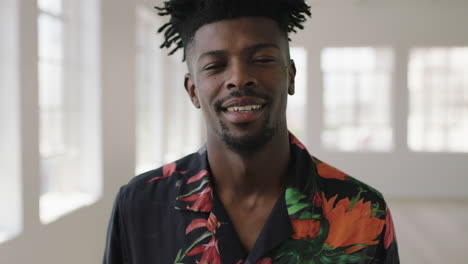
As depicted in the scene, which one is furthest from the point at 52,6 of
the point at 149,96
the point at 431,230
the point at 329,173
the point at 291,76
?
the point at 431,230

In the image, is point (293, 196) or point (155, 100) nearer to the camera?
point (293, 196)

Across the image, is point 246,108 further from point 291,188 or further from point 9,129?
point 9,129

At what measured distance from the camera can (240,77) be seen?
0.96 m

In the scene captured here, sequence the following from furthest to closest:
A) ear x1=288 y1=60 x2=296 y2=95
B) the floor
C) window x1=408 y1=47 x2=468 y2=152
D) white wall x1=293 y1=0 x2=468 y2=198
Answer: window x1=408 y1=47 x2=468 y2=152, white wall x1=293 y1=0 x2=468 y2=198, the floor, ear x1=288 y1=60 x2=296 y2=95

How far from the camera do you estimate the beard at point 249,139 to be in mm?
992

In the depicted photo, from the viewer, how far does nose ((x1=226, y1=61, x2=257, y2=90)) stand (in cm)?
96

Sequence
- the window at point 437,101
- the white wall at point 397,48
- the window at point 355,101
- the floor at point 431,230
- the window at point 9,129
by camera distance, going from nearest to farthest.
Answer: the window at point 9,129
the floor at point 431,230
the white wall at point 397,48
the window at point 437,101
the window at point 355,101

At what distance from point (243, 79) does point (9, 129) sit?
194 centimetres

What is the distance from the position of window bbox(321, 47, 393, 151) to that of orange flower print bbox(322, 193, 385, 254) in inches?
283

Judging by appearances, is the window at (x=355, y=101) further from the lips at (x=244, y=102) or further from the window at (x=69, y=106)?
the lips at (x=244, y=102)

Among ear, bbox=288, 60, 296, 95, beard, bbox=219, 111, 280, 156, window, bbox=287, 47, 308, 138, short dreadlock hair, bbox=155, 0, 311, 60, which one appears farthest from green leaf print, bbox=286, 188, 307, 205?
window, bbox=287, 47, 308, 138

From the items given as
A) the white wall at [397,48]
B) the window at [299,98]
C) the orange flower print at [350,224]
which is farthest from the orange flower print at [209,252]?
the window at [299,98]

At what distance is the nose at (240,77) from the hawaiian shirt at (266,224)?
0.76 ft

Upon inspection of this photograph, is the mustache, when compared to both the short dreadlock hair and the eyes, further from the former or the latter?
the short dreadlock hair
